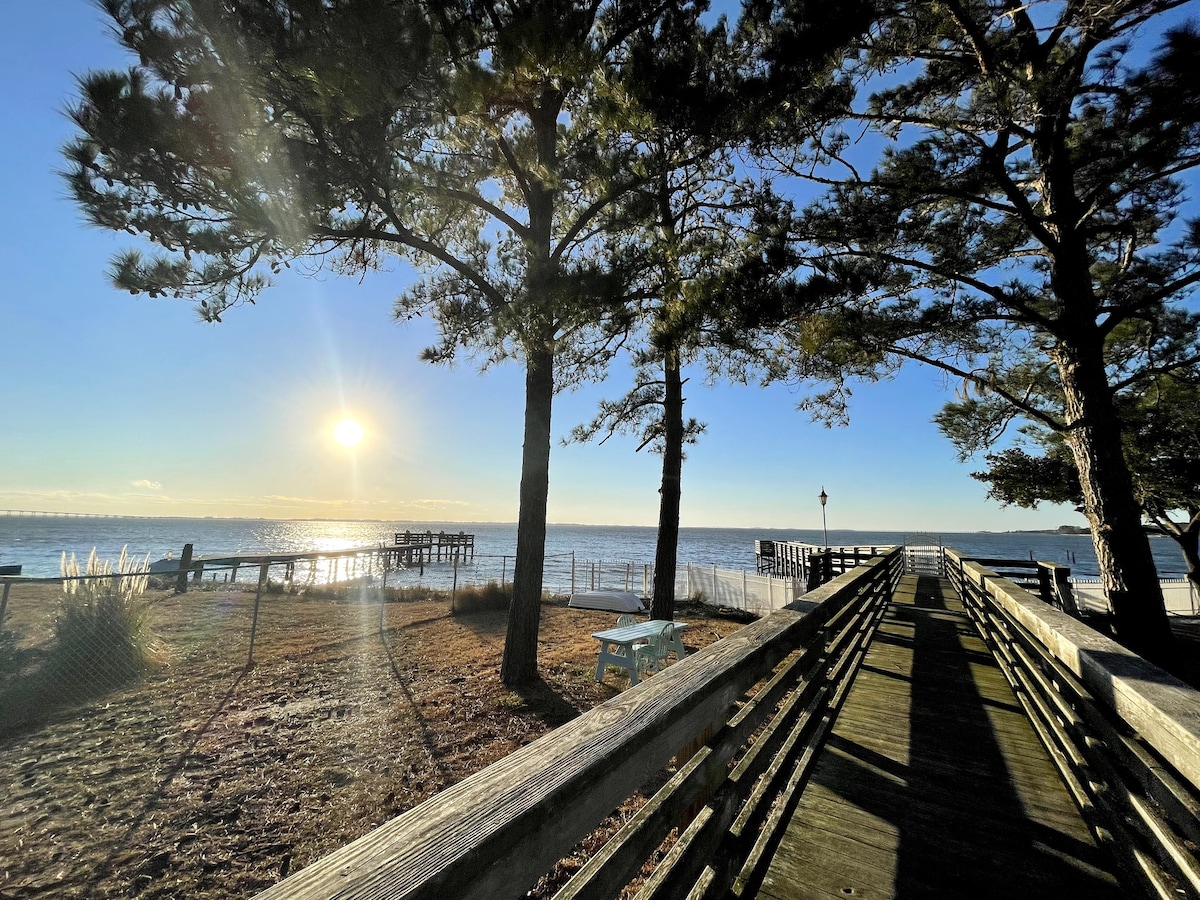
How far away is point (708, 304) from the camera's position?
6.50 m

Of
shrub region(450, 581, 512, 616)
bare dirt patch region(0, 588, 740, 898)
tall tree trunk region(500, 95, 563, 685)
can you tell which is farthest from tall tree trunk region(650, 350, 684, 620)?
shrub region(450, 581, 512, 616)

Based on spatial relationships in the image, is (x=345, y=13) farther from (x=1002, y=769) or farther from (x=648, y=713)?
(x=1002, y=769)

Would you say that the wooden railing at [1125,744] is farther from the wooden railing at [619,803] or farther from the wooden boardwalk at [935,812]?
the wooden railing at [619,803]

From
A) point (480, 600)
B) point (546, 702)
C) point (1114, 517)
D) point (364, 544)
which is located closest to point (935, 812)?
point (546, 702)

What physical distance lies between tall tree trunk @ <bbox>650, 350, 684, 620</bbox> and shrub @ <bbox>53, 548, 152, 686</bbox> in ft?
24.7

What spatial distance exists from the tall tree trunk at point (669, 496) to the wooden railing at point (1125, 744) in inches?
241

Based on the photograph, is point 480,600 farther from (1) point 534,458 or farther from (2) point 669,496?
(1) point 534,458

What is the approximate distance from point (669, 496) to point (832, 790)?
23.3 ft

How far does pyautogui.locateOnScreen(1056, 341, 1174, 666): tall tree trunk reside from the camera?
577 cm

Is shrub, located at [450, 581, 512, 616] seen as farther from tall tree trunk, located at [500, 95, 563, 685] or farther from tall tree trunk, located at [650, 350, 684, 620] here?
tall tree trunk, located at [500, 95, 563, 685]

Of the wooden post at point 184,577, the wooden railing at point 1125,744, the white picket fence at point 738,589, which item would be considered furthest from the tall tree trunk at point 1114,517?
the wooden post at point 184,577

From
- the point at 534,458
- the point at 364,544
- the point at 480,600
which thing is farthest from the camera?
the point at 364,544

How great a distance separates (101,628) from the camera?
7.24m

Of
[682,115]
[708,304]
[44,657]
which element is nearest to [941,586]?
[708,304]
